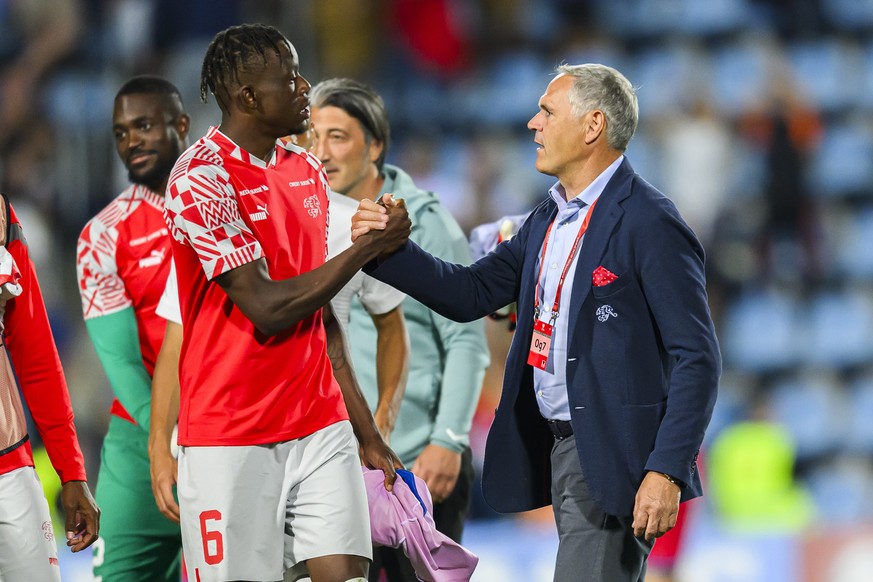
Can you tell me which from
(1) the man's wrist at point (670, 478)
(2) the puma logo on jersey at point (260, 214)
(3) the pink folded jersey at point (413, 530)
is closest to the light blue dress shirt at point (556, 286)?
(1) the man's wrist at point (670, 478)

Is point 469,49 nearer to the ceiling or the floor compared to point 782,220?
nearer to the ceiling

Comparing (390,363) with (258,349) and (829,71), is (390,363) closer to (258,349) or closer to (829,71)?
(258,349)

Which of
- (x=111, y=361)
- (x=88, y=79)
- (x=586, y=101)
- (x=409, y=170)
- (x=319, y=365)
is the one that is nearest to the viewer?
(x=319, y=365)

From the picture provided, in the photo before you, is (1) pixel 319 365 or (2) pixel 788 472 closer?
(1) pixel 319 365

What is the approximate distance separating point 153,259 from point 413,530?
135cm

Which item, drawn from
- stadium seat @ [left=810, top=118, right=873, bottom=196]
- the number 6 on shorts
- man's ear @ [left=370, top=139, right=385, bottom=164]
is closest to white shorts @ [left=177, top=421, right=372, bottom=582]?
the number 6 on shorts

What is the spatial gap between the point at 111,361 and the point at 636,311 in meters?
1.83

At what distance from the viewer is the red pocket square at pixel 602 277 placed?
11.8 feet

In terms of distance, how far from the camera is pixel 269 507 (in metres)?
3.30

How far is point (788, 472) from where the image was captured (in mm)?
9727

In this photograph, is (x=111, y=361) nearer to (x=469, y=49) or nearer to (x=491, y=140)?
(x=491, y=140)

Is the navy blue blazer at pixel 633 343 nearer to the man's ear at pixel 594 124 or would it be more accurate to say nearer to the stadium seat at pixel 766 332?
the man's ear at pixel 594 124

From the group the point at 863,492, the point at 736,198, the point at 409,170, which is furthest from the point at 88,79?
the point at 863,492

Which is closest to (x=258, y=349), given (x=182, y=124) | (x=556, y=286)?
(x=556, y=286)
